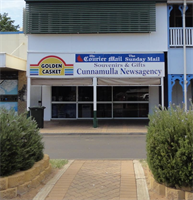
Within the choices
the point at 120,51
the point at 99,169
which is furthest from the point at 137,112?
the point at 99,169

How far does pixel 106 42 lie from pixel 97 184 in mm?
11111

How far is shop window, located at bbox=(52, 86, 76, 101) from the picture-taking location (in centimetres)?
1761

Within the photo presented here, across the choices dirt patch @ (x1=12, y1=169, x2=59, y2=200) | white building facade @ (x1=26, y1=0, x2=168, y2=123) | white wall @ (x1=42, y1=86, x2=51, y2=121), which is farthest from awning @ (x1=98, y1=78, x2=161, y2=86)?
dirt patch @ (x1=12, y1=169, x2=59, y2=200)

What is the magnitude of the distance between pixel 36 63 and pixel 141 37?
20.9ft

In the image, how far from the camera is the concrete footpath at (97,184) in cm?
394

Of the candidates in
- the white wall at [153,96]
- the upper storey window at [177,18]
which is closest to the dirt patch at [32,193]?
the white wall at [153,96]

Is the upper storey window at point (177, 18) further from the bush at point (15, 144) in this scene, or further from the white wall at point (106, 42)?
the bush at point (15, 144)

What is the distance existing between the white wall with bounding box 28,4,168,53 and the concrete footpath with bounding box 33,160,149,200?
31.9 ft

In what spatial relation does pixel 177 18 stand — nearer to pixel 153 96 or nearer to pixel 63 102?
pixel 153 96

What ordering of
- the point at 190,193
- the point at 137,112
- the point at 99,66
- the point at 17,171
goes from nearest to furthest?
the point at 190,193 → the point at 17,171 → the point at 99,66 → the point at 137,112

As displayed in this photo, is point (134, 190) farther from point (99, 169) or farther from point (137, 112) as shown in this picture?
point (137, 112)

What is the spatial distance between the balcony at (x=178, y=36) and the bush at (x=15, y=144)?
12.0 meters

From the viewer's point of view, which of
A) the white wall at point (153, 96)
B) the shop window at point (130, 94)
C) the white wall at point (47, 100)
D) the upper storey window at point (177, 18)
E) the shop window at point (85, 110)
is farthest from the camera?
the shop window at point (85, 110)

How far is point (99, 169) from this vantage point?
545cm
